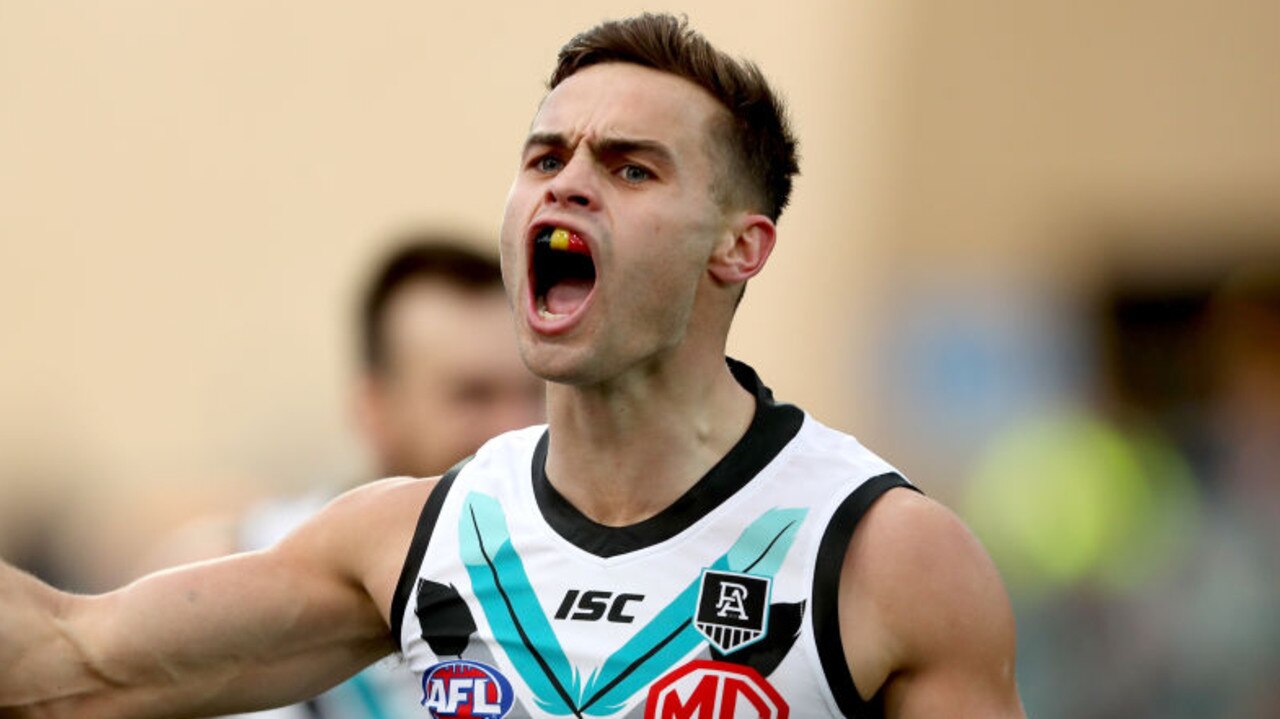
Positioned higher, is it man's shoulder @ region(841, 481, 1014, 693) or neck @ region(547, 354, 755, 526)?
neck @ region(547, 354, 755, 526)

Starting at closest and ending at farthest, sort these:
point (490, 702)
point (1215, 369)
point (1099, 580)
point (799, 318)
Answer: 1. point (490, 702)
2. point (1099, 580)
3. point (1215, 369)
4. point (799, 318)

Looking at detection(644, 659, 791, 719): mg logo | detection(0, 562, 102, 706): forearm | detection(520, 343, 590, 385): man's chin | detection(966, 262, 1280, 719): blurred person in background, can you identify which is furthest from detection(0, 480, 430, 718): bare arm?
detection(966, 262, 1280, 719): blurred person in background

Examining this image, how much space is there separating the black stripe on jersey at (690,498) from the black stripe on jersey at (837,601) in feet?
0.75

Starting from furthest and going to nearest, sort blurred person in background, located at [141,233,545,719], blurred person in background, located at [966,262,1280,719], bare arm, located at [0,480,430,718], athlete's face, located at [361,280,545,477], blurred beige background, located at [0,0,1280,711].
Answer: blurred beige background, located at [0,0,1280,711]
blurred person in background, located at [966,262,1280,719]
athlete's face, located at [361,280,545,477]
blurred person in background, located at [141,233,545,719]
bare arm, located at [0,480,430,718]

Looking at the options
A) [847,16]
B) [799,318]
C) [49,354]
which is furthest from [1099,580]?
[49,354]

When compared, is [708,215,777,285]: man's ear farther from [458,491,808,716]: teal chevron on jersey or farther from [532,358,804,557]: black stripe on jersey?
[458,491,808,716]: teal chevron on jersey

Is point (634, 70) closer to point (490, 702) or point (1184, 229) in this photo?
point (490, 702)

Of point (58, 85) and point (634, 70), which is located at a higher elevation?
point (58, 85)

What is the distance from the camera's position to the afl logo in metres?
4.62

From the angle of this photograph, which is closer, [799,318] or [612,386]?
[612,386]

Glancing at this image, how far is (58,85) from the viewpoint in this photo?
14.7m

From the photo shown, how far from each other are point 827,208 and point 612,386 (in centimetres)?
961

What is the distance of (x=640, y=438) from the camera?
15.7 ft

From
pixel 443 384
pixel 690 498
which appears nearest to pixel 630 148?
pixel 690 498
